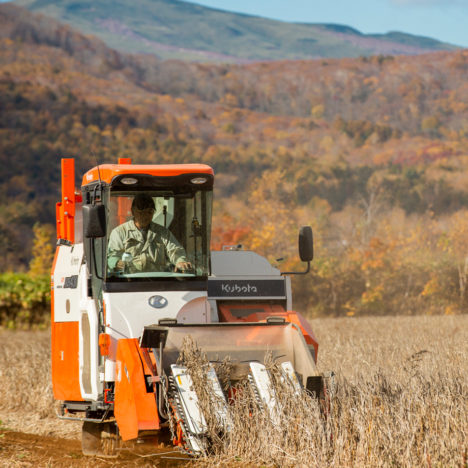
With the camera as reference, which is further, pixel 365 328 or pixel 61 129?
pixel 61 129

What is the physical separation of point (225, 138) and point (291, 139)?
5.47 meters

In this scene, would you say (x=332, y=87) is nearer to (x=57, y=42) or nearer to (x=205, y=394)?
(x=57, y=42)

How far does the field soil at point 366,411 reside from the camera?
5969 mm

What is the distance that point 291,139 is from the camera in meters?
71.1

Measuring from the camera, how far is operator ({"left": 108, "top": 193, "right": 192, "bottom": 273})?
8055 millimetres

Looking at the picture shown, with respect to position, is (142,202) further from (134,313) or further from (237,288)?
(237,288)

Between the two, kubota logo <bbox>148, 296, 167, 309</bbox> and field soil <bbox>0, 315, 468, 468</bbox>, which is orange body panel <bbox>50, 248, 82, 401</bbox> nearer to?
field soil <bbox>0, 315, 468, 468</bbox>

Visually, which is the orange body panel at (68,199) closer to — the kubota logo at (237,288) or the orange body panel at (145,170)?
the orange body panel at (145,170)

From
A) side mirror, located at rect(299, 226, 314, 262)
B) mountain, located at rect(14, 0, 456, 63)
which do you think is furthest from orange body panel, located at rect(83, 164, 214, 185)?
mountain, located at rect(14, 0, 456, 63)

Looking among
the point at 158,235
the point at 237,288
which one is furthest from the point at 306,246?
the point at 158,235

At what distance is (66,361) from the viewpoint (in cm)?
871

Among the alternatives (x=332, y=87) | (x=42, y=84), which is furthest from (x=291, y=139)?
(x=42, y=84)

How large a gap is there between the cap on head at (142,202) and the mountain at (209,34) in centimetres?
10145

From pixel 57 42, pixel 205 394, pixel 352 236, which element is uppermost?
pixel 57 42
